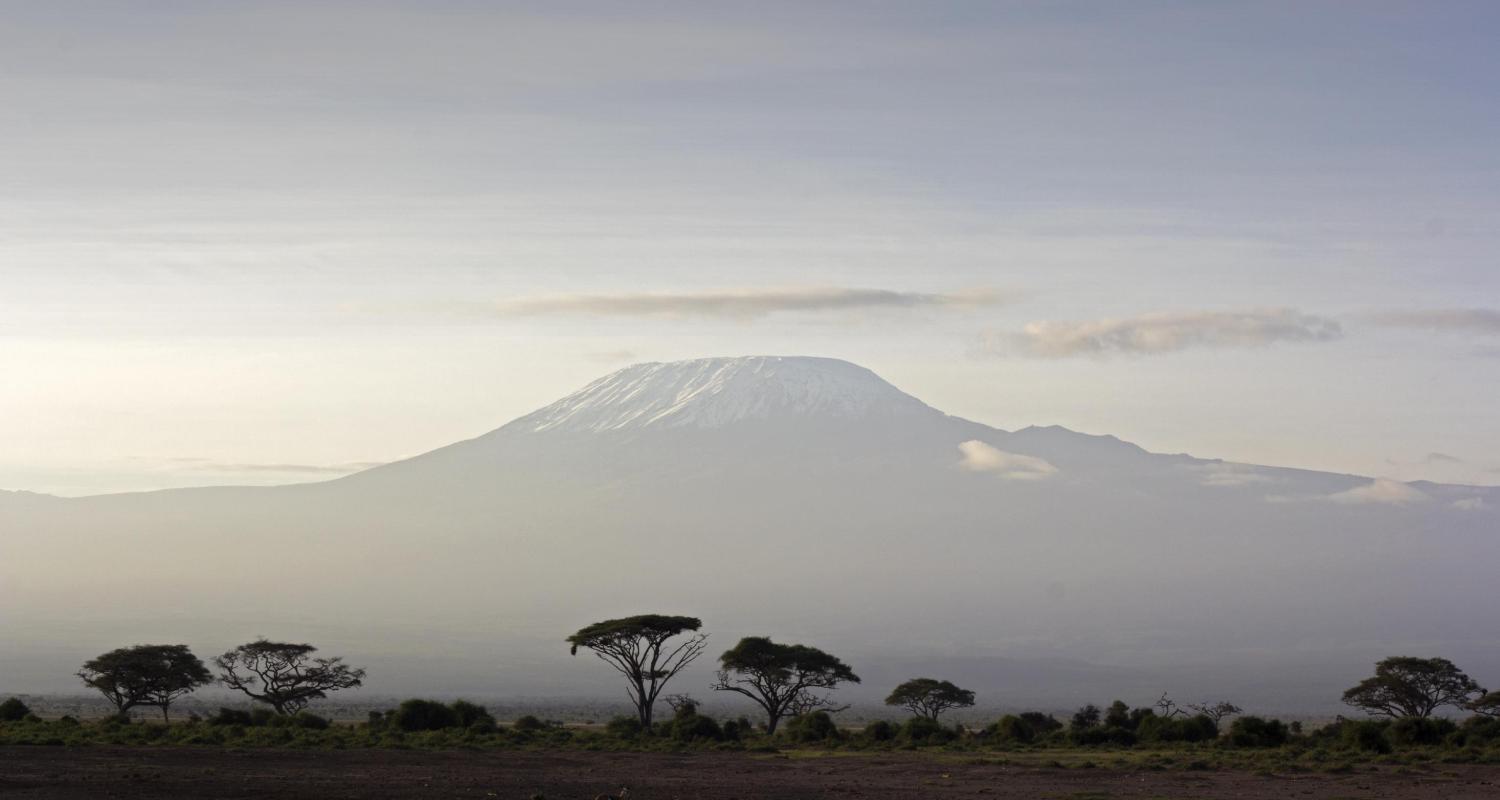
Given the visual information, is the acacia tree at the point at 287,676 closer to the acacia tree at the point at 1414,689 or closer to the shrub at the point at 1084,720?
the shrub at the point at 1084,720

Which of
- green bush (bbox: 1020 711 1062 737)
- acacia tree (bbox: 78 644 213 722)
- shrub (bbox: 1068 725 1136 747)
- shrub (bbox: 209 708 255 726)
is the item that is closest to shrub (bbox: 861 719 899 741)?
green bush (bbox: 1020 711 1062 737)

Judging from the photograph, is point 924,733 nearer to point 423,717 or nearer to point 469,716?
point 469,716

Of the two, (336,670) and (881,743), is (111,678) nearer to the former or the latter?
(336,670)

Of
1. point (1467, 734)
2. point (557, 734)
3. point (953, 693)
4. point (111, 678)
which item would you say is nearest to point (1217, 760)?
point (1467, 734)

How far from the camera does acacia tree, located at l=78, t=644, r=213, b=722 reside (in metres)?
80.6

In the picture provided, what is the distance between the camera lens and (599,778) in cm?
4525

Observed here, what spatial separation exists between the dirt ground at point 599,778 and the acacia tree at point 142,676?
30.4 meters

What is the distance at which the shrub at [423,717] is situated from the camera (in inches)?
2756

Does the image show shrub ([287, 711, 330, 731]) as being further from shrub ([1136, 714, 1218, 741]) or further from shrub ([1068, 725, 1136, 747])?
shrub ([1136, 714, 1218, 741])

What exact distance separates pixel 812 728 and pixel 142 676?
3019cm

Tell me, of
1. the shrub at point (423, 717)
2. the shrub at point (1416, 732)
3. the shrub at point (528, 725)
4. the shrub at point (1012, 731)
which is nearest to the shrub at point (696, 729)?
the shrub at point (528, 725)

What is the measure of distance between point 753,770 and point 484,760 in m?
7.73

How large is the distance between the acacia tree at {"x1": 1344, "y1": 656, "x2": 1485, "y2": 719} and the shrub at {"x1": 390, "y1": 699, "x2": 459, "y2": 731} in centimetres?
3949

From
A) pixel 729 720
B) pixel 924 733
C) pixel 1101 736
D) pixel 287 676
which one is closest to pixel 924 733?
A: pixel 924 733
